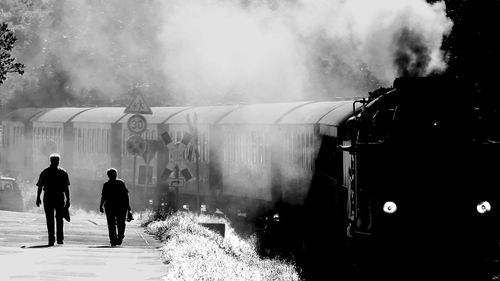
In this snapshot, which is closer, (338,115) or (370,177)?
(370,177)

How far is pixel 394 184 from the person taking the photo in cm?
1388

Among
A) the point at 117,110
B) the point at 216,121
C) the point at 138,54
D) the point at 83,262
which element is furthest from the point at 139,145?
the point at 138,54

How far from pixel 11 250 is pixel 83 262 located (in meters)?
2.10

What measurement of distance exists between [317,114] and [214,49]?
56.4ft

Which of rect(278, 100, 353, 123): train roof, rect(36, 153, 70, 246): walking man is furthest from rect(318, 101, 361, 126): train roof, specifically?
rect(36, 153, 70, 246): walking man

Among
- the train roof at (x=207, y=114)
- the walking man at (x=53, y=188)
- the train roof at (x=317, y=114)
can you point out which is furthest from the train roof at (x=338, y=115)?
the train roof at (x=207, y=114)

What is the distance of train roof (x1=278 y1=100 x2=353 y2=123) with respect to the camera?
831 inches

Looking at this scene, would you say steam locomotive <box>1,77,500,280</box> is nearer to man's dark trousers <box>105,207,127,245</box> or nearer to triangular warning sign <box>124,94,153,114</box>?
triangular warning sign <box>124,94,153,114</box>

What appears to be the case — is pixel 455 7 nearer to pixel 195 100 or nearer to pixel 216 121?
pixel 216 121

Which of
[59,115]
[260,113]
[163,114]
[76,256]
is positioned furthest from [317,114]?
[59,115]

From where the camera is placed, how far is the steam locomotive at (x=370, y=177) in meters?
13.6

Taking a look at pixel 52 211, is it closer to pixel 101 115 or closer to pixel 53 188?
pixel 53 188

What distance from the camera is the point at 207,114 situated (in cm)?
3359

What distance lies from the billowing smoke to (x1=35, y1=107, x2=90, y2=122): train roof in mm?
4929
